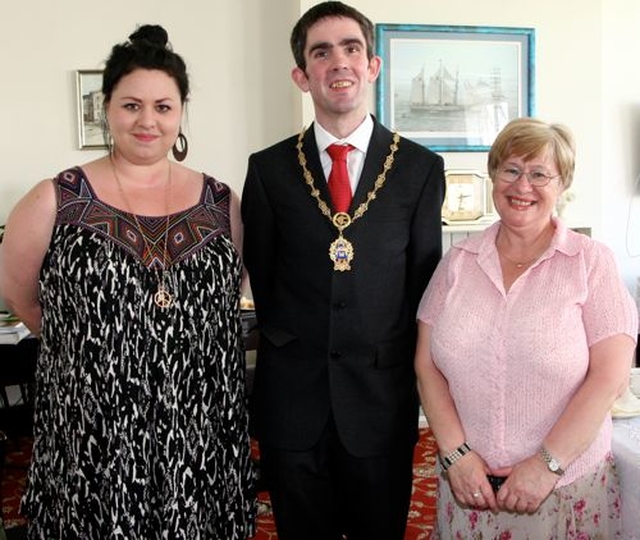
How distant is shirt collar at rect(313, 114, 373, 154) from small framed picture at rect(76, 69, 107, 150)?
2.67 metres

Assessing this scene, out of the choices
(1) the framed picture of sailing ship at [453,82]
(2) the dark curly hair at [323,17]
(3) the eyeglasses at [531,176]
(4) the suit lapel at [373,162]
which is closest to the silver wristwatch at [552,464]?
(3) the eyeglasses at [531,176]

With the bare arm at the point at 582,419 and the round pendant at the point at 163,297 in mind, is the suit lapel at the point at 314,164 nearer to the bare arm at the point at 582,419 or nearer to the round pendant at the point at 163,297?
the round pendant at the point at 163,297

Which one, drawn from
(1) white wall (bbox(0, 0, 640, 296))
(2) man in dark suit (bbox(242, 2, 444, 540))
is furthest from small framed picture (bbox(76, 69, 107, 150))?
(2) man in dark suit (bbox(242, 2, 444, 540))

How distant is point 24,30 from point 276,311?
3090mm

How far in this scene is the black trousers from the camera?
1714 millimetres

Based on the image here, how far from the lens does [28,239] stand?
1649 mm

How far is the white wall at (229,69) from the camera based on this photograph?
13.1 feet

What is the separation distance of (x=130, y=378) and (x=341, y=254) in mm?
548

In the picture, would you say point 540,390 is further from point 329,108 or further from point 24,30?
point 24,30

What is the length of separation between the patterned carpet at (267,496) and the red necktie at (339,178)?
1585 millimetres

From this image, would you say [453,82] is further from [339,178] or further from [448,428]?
[448,428]

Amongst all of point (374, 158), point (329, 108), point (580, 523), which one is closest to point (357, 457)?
point (580, 523)

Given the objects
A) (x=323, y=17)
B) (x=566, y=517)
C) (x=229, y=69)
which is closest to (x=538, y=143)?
(x=323, y=17)

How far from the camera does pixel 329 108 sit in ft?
5.56
